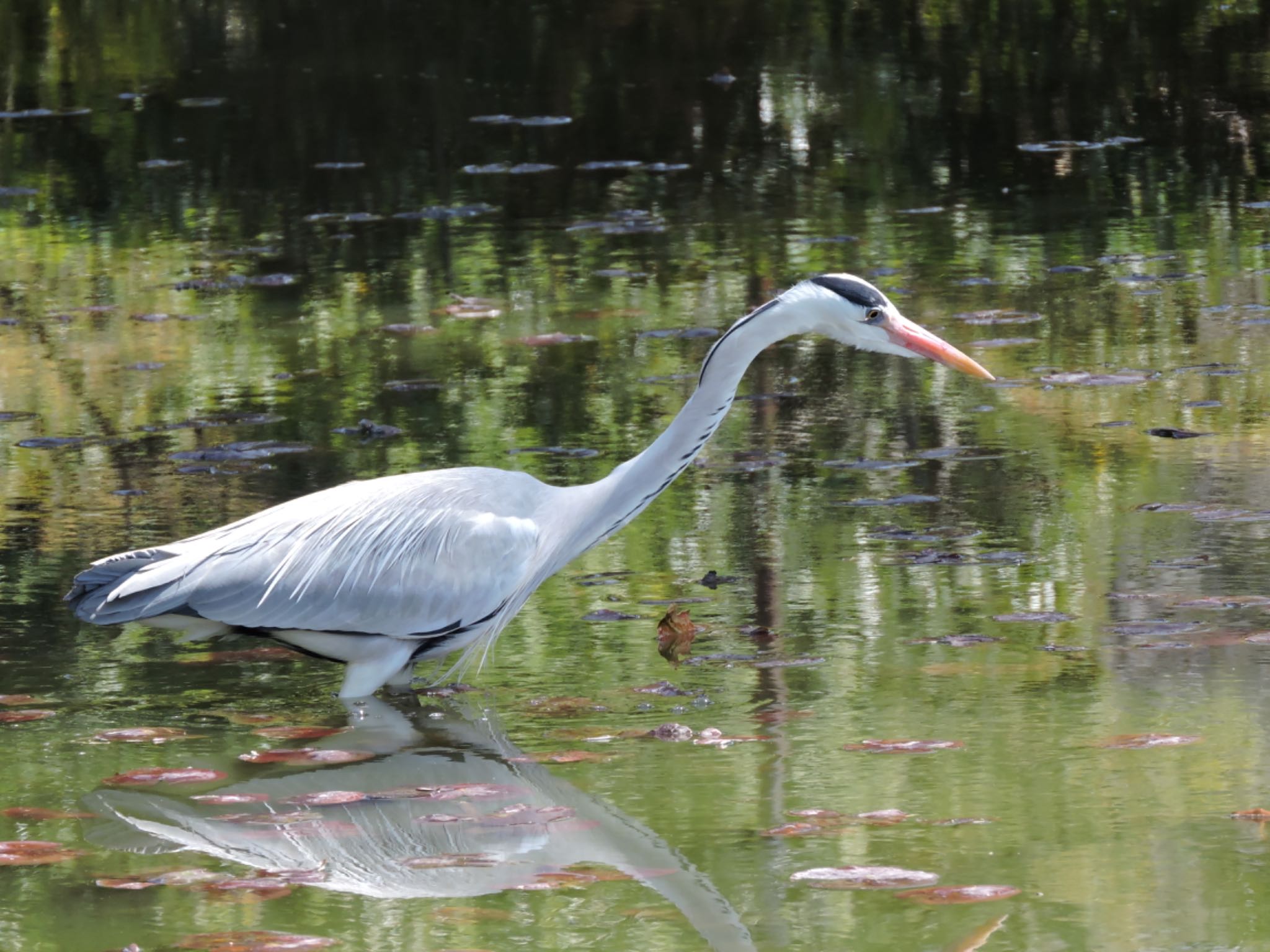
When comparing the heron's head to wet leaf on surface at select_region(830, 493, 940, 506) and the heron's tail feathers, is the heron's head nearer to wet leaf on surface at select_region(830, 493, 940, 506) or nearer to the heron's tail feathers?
wet leaf on surface at select_region(830, 493, 940, 506)

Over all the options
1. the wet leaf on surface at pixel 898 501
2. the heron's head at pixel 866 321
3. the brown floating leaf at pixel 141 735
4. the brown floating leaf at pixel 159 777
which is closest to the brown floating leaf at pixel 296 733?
the brown floating leaf at pixel 141 735

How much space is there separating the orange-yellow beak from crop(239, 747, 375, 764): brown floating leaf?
6.76 ft

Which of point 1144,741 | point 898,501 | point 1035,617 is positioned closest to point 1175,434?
point 898,501

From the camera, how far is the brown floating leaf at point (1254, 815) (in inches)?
186

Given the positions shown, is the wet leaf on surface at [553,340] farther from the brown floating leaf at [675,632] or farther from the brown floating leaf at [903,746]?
the brown floating leaf at [903,746]

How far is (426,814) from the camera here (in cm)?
515

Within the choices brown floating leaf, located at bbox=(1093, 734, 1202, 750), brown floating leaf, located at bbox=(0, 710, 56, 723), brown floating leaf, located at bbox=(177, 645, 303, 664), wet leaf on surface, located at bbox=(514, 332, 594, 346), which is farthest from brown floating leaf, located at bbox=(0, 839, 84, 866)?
wet leaf on surface, located at bbox=(514, 332, 594, 346)

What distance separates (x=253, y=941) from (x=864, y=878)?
1331 mm

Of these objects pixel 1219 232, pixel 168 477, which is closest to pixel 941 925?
pixel 168 477

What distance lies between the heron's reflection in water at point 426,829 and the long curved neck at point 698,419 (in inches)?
34.4

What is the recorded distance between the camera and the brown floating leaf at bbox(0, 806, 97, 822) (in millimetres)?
5121

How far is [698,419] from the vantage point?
20.3 ft

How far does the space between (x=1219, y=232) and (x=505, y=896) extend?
822 cm

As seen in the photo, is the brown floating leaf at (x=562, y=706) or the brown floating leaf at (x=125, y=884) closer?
the brown floating leaf at (x=125, y=884)
